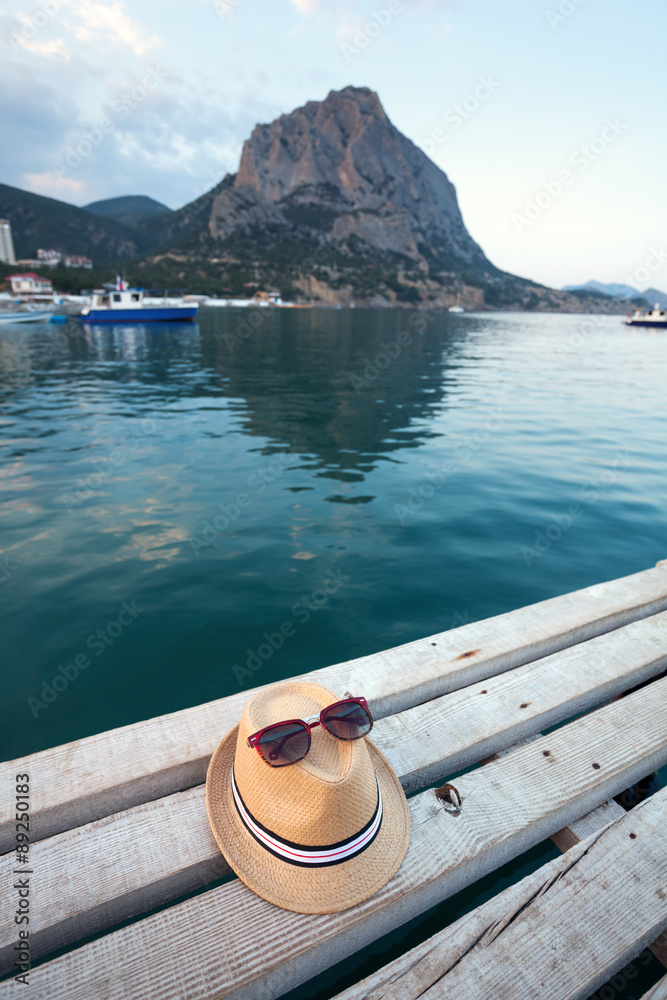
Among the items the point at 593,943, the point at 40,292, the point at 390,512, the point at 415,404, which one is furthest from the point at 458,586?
the point at 40,292

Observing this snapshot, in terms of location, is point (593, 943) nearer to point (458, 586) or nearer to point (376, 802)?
point (376, 802)

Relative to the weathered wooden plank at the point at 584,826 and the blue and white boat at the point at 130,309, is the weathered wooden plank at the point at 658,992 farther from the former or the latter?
the blue and white boat at the point at 130,309

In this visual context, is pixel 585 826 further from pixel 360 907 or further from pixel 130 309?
pixel 130 309

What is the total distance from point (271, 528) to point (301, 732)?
217 inches

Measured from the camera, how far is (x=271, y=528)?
717 centimetres

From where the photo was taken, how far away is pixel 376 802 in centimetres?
191

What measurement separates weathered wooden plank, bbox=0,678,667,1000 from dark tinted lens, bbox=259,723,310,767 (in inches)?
22.8

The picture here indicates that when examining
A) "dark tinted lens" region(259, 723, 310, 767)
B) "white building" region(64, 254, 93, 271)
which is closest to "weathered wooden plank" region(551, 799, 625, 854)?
"dark tinted lens" region(259, 723, 310, 767)

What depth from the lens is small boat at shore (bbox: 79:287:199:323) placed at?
51.0m

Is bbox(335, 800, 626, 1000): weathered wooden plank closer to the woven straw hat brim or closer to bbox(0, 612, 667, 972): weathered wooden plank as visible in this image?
the woven straw hat brim

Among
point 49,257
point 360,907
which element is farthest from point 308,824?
point 49,257

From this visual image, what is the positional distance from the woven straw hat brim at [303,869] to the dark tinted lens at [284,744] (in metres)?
0.46

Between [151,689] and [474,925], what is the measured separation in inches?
125

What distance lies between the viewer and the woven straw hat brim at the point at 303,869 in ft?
5.81
